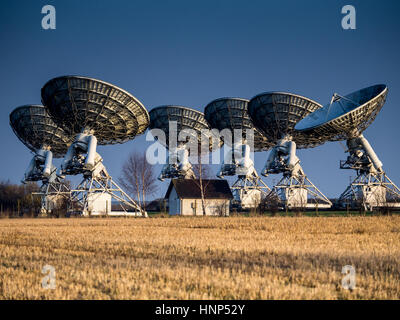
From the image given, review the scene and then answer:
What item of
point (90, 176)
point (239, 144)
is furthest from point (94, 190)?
point (239, 144)

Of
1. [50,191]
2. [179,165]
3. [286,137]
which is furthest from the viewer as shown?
[179,165]

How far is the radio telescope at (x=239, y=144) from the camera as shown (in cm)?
5422

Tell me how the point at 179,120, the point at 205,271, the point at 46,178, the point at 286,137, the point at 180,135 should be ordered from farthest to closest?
1. the point at 180,135
2. the point at 179,120
3. the point at 46,178
4. the point at 286,137
5. the point at 205,271

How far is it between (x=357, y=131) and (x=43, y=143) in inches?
1686

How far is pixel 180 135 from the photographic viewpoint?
6009cm

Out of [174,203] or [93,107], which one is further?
[174,203]

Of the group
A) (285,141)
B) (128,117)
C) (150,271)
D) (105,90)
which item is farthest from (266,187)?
(150,271)

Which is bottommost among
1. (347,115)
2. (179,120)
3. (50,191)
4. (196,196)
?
(196,196)

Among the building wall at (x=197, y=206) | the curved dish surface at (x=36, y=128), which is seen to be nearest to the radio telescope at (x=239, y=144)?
the building wall at (x=197, y=206)

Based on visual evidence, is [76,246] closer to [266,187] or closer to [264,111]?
[264,111]

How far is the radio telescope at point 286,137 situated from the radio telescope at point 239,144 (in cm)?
370

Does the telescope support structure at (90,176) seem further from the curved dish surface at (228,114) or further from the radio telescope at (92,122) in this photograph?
the curved dish surface at (228,114)

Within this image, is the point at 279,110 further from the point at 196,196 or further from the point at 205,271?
the point at 205,271
